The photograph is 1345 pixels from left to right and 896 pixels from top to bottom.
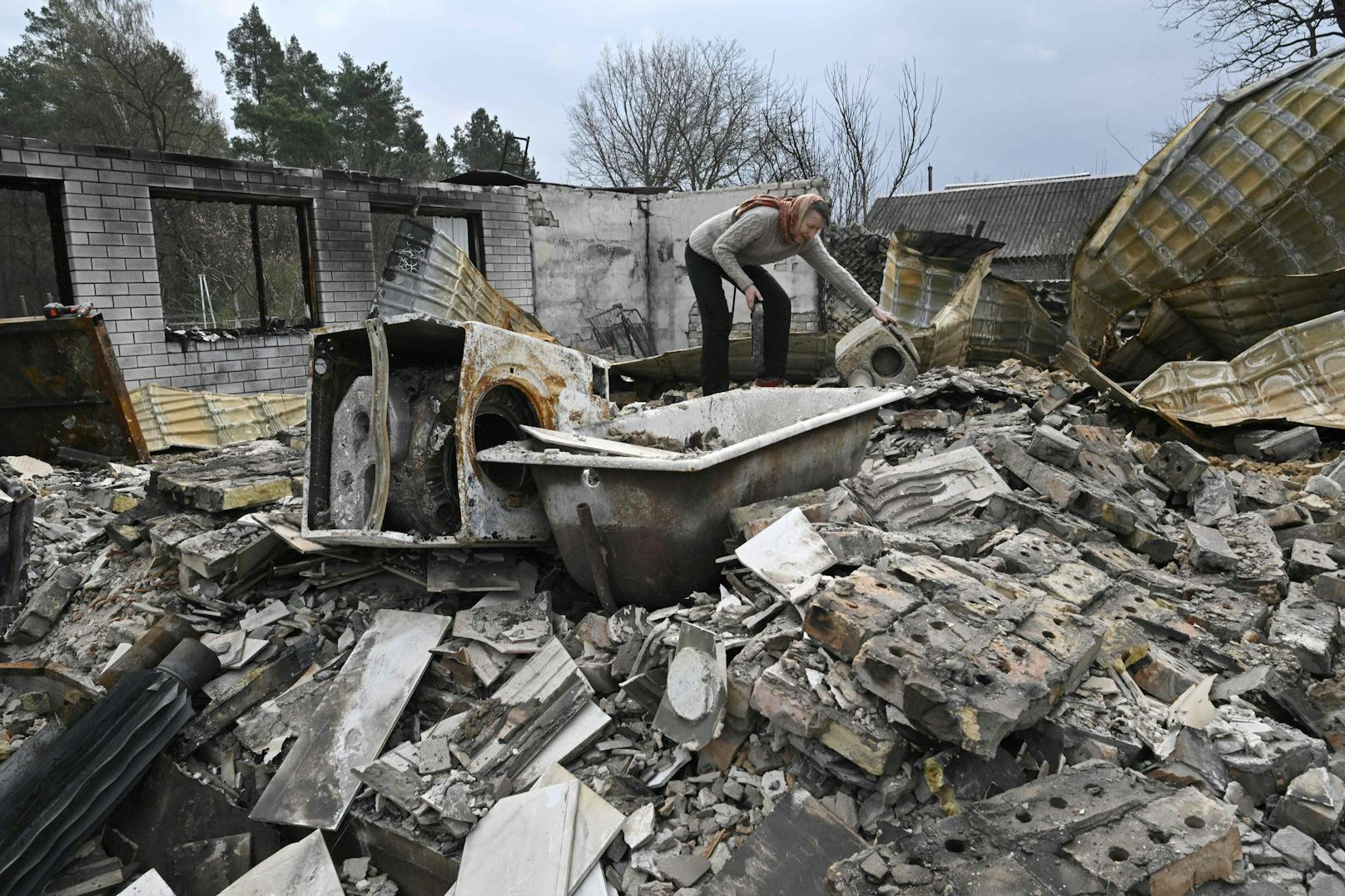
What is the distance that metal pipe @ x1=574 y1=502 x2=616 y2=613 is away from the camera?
9.56 feet

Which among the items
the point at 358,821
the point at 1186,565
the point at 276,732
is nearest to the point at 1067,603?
the point at 1186,565

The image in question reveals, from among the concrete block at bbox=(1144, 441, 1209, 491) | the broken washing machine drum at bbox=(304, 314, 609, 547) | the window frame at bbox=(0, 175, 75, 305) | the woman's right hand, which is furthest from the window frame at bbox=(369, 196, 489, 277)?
the concrete block at bbox=(1144, 441, 1209, 491)

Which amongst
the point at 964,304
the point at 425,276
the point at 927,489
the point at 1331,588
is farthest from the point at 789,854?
the point at 425,276

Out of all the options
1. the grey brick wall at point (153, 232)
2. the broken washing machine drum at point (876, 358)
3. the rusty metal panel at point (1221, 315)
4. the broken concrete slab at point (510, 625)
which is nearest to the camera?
the broken concrete slab at point (510, 625)

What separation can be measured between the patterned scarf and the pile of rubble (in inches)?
63.4

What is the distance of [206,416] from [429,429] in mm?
5003

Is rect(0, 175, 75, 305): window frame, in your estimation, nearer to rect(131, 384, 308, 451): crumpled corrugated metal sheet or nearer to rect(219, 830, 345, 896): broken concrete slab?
rect(131, 384, 308, 451): crumpled corrugated metal sheet

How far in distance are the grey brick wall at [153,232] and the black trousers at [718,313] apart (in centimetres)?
521

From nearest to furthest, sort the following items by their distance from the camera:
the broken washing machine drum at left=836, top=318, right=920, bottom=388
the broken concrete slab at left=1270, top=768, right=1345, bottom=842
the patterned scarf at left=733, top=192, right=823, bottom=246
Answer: the broken concrete slab at left=1270, top=768, right=1345, bottom=842 < the patterned scarf at left=733, top=192, right=823, bottom=246 < the broken washing machine drum at left=836, top=318, right=920, bottom=388

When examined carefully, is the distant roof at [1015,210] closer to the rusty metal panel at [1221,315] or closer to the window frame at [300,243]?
the rusty metal panel at [1221,315]

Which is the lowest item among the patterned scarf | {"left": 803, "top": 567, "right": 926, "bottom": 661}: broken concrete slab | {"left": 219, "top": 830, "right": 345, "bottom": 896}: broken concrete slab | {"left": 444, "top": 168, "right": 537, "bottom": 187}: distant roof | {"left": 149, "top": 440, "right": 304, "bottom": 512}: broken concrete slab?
{"left": 219, "top": 830, "right": 345, "bottom": 896}: broken concrete slab

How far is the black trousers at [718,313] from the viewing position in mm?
4914

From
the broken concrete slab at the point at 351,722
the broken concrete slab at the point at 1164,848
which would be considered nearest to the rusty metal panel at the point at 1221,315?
the broken concrete slab at the point at 1164,848

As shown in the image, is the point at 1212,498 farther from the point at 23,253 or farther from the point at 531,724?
the point at 23,253
